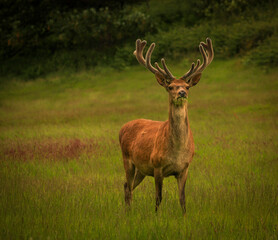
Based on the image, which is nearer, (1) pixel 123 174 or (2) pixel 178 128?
(2) pixel 178 128

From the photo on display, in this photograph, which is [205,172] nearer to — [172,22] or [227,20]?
[227,20]

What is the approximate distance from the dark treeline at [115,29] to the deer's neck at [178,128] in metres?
21.9

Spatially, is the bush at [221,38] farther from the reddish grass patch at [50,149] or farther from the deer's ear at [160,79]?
the deer's ear at [160,79]

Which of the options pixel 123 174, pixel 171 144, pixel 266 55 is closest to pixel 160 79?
pixel 171 144

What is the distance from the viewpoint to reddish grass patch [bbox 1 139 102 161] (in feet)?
32.9

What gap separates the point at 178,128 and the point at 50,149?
5.64 metres

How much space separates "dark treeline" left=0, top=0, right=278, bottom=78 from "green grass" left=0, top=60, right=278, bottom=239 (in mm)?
7694

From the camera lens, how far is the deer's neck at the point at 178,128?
19.0ft

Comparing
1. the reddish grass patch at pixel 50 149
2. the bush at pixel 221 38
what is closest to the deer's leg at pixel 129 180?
the reddish grass patch at pixel 50 149

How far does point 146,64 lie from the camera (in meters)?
6.79

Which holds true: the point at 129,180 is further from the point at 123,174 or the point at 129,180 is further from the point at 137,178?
the point at 123,174

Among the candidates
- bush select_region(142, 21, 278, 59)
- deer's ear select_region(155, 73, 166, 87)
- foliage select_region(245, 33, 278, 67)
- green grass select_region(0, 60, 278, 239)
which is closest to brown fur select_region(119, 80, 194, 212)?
deer's ear select_region(155, 73, 166, 87)

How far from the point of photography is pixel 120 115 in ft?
57.8

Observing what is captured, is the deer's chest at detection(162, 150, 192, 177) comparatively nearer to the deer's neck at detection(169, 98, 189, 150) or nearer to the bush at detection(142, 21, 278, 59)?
the deer's neck at detection(169, 98, 189, 150)
